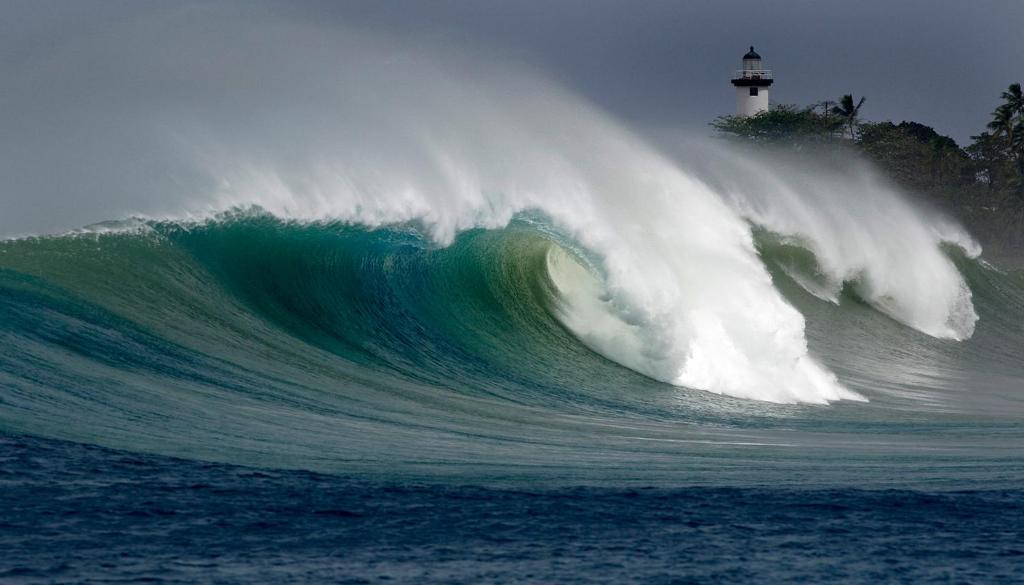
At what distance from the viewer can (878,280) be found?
23891 mm

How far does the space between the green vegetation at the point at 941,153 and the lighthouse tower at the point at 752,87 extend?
81 centimetres

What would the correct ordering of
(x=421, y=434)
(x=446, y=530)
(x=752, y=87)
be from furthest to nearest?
(x=752, y=87) < (x=421, y=434) < (x=446, y=530)

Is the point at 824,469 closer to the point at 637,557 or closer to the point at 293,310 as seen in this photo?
the point at 637,557

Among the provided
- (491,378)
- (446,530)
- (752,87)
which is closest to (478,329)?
(491,378)

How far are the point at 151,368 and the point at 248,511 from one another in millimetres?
4014

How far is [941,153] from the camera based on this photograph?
68.9m

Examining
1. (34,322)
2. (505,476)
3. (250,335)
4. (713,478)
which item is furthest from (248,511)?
(250,335)

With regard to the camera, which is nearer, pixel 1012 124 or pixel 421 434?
pixel 421 434

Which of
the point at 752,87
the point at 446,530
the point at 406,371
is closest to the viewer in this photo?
the point at 446,530

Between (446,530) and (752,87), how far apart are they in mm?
60991

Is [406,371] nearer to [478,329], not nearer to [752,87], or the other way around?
[478,329]

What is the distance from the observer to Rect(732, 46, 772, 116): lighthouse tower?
65.9m

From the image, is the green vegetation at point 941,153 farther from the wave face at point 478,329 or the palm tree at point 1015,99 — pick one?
the wave face at point 478,329

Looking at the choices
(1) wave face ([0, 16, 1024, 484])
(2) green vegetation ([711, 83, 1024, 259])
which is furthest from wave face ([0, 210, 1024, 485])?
(2) green vegetation ([711, 83, 1024, 259])
